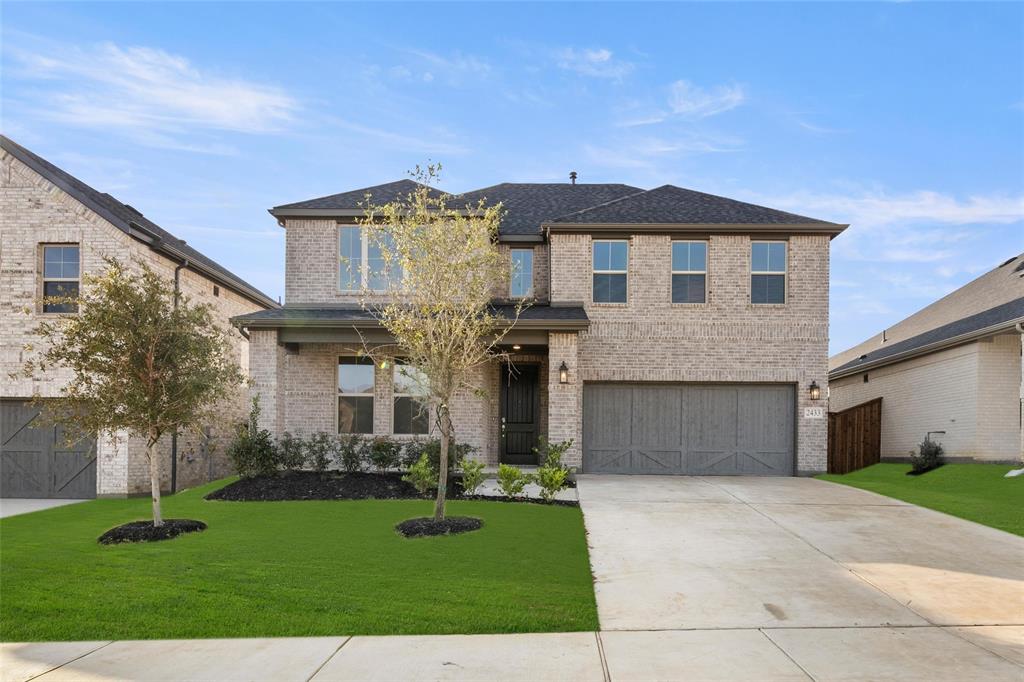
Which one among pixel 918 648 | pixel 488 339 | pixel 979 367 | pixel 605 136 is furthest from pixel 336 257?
pixel 979 367

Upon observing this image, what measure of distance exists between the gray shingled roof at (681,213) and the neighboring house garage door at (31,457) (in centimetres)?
1184

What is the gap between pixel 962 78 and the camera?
1431 cm

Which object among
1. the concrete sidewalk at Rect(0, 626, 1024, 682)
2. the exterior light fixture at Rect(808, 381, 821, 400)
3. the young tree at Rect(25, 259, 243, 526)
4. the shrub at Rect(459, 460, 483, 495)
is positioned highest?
the young tree at Rect(25, 259, 243, 526)

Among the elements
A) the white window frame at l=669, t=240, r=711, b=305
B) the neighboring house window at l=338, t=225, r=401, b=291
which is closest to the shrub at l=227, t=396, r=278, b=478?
the neighboring house window at l=338, t=225, r=401, b=291

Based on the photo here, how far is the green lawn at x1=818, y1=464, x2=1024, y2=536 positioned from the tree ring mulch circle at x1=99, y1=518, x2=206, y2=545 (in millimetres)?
11677

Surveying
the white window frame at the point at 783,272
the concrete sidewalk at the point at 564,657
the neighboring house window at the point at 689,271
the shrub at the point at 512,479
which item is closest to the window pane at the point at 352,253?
the shrub at the point at 512,479

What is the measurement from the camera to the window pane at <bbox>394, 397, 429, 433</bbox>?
1554 centimetres

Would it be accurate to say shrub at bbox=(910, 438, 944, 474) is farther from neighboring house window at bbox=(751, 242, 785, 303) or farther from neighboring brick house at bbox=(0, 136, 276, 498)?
neighboring brick house at bbox=(0, 136, 276, 498)

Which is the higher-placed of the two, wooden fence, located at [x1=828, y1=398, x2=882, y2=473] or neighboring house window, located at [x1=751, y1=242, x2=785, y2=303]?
neighboring house window, located at [x1=751, y1=242, x2=785, y2=303]

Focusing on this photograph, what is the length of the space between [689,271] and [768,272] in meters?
1.84

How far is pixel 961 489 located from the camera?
13.4 m

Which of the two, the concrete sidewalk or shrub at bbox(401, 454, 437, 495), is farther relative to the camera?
shrub at bbox(401, 454, 437, 495)

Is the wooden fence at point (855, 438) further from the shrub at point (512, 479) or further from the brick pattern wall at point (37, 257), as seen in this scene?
the brick pattern wall at point (37, 257)

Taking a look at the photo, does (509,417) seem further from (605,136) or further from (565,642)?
(565,642)
